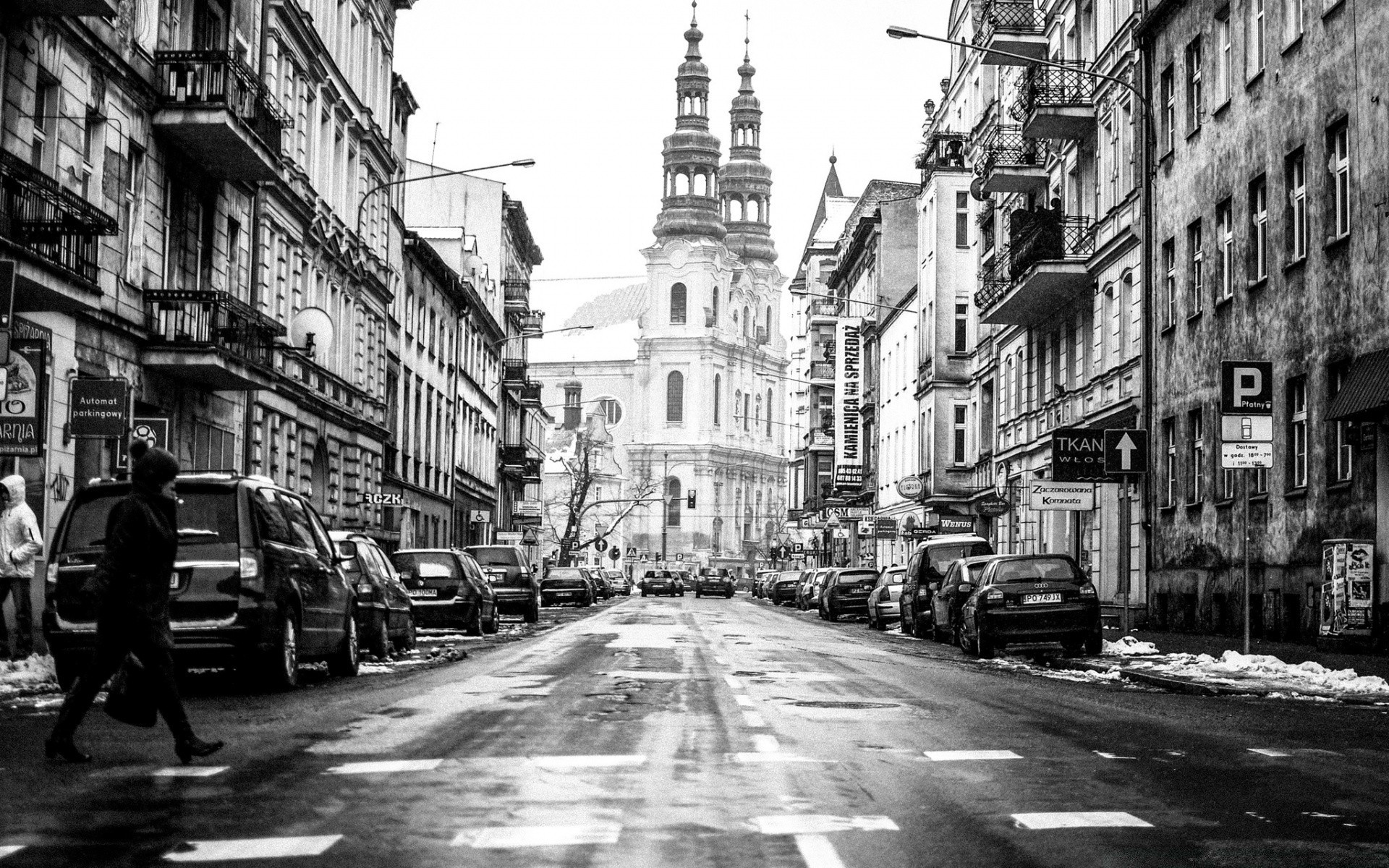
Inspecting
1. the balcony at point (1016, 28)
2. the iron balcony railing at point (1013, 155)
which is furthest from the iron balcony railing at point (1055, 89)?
the balcony at point (1016, 28)

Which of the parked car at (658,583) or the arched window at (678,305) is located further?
the arched window at (678,305)

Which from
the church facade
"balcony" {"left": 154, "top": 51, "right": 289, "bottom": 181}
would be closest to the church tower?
the church facade

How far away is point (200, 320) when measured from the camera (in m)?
29.8

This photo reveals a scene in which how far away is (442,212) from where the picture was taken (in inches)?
3351

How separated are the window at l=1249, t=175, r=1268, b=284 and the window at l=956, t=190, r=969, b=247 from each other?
37369mm

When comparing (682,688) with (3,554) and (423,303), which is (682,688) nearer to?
(3,554)

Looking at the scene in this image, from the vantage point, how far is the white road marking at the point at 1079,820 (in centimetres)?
806

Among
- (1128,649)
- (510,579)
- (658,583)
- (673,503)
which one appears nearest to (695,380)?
(673,503)

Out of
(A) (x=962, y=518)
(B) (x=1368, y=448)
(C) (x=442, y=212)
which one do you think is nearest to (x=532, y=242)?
(C) (x=442, y=212)

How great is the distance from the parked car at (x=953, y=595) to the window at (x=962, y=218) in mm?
34864

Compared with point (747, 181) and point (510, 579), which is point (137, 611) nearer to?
point (510, 579)

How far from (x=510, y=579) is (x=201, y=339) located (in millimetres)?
14056

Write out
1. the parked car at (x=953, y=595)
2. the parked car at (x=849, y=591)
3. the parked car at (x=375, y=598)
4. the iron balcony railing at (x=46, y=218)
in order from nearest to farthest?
the iron balcony railing at (x=46, y=218) → the parked car at (x=375, y=598) → the parked car at (x=953, y=595) → the parked car at (x=849, y=591)

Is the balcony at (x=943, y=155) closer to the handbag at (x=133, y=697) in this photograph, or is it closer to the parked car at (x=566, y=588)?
the parked car at (x=566, y=588)
